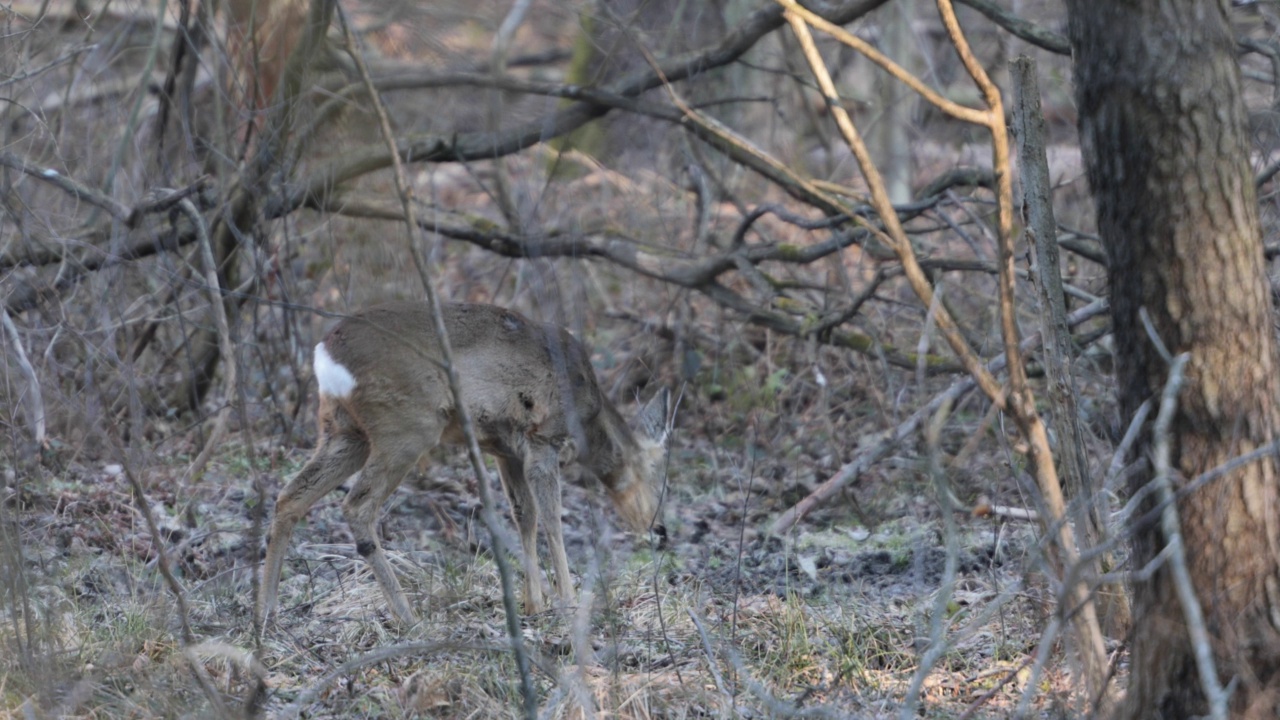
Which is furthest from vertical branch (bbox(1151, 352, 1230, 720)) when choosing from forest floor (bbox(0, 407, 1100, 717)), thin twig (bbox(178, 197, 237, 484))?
thin twig (bbox(178, 197, 237, 484))

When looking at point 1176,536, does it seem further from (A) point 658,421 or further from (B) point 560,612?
(A) point 658,421

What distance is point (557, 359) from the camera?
20.8ft

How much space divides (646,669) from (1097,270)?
5971 millimetres

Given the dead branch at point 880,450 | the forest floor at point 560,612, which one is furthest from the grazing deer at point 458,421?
the dead branch at point 880,450

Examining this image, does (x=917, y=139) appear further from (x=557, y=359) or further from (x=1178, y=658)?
(x=1178, y=658)

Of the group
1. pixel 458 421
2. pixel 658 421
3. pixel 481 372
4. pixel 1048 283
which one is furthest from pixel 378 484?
pixel 1048 283

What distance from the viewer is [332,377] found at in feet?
18.8

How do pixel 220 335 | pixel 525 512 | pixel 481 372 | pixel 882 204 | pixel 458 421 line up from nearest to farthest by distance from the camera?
pixel 882 204, pixel 458 421, pixel 481 372, pixel 525 512, pixel 220 335

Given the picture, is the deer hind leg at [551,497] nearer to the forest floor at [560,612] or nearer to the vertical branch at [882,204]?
the forest floor at [560,612]

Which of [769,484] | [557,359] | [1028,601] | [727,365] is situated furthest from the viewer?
[727,365]

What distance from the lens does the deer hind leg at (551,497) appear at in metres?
5.90

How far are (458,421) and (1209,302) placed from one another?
3.46 metres

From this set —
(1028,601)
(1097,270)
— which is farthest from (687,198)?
(1028,601)

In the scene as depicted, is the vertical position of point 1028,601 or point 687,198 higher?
point 687,198
